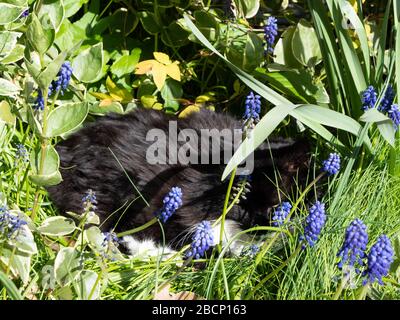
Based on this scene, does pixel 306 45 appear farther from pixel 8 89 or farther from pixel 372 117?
pixel 8 89

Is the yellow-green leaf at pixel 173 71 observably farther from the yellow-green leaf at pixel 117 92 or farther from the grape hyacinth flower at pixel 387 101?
the grape hyacinth flower at pixel 387 101

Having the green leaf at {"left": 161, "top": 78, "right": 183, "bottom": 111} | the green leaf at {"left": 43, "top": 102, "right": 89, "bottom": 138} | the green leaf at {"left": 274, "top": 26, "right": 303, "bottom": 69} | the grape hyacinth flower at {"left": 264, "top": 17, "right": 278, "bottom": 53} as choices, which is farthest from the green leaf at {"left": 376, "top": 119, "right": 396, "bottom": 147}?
the green leaf at {"left": 161, "top": 78, "right": 183, "bottom": 111}

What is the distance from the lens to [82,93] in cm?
362

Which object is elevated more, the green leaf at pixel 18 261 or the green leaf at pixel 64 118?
the green leaf at pixel 64 118

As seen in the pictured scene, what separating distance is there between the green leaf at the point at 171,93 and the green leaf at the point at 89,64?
1.99 feet

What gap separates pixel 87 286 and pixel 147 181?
0.89 m

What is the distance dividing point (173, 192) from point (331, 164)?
0.65 meters

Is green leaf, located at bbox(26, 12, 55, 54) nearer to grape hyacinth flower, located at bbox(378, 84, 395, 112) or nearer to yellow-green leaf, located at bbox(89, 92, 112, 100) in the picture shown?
yellow-green leaf, located at bbox(89, 92, 112, 100)

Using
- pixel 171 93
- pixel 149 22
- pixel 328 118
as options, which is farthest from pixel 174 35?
pixel 328 118

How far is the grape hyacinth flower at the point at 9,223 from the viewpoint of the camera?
2.27 meters

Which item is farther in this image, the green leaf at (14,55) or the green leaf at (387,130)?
the green leaf at (14,55)

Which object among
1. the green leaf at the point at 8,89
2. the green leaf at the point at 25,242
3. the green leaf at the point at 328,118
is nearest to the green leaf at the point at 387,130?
the green leaf at the point at 328,118

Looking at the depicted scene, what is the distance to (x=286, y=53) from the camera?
3496 mm

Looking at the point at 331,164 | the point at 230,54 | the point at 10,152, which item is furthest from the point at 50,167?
the point at 230,54
